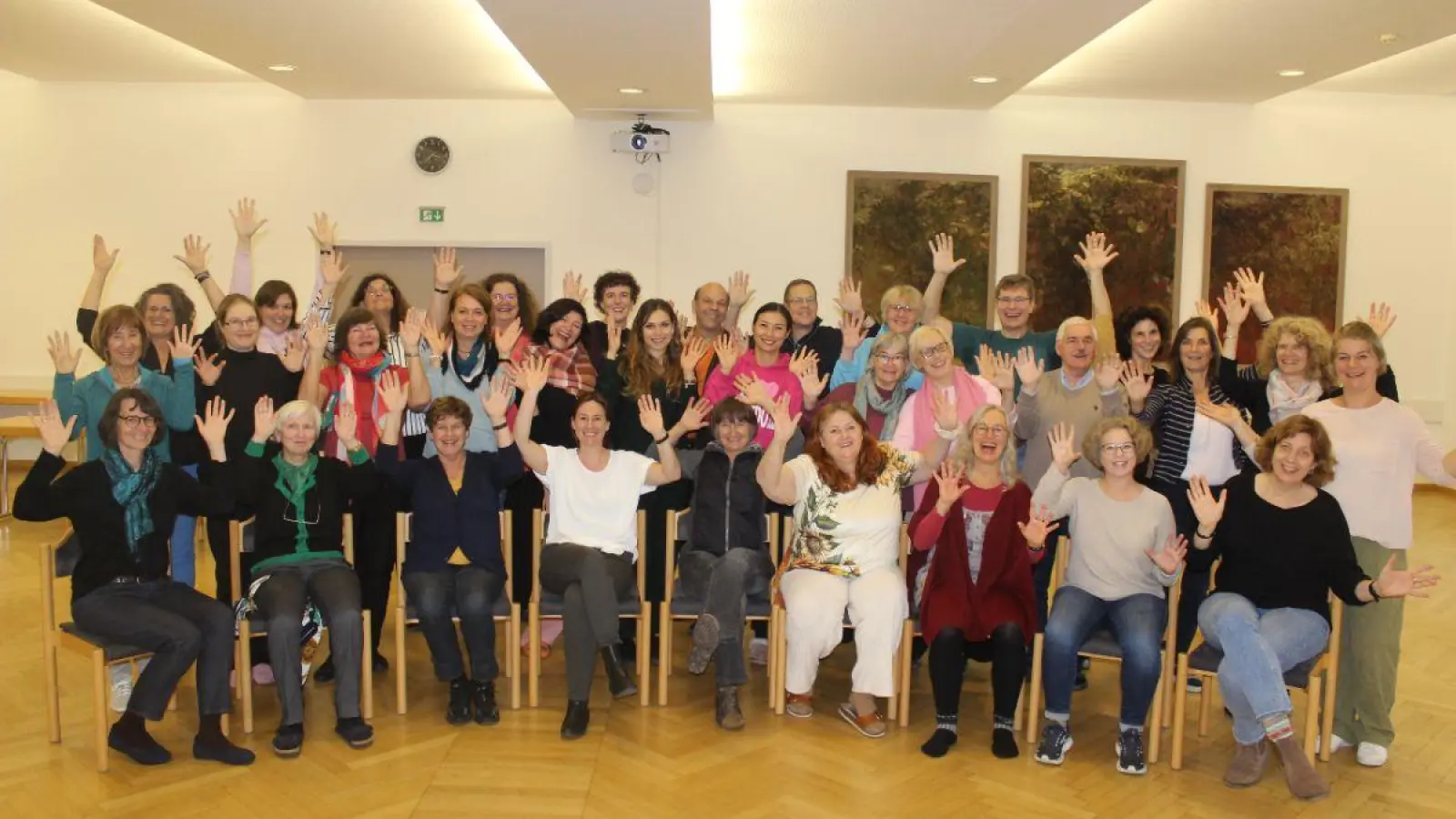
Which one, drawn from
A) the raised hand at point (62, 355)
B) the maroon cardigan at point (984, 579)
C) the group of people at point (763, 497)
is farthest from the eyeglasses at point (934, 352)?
the raised hand at point (62, 355)

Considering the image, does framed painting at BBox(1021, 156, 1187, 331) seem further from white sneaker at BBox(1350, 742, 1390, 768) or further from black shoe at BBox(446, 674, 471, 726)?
black shoe at BBox(446, 674, 471, 726)

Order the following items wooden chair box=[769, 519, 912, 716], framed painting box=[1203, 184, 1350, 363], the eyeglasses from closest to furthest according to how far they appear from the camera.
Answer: wooden chair box=[769, 519, 912, 716]
the eyeglasses
framed painting box=[1203, 184, 1350, 363]

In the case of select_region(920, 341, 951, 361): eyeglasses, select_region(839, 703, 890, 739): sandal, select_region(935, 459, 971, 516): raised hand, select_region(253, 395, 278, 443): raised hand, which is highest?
select_region(920, 341, 951, 361): eyeglasses

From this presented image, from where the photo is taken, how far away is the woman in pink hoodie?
16.2 ft

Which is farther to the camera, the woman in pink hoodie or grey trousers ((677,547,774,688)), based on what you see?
the woman in pink hoodie

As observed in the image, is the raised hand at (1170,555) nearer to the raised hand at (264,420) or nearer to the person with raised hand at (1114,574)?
the person with raised hand at (1114,574)

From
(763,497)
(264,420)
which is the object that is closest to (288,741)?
(264,420)

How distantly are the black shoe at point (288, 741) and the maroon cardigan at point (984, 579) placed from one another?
7.39ft

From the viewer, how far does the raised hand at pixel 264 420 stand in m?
4.17

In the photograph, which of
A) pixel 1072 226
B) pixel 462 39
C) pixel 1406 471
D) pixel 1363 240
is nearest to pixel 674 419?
pixel 1406 471

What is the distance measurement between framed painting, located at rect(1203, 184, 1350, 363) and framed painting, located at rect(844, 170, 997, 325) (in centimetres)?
191

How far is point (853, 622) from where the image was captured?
4.29 m

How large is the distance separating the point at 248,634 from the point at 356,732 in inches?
20.8

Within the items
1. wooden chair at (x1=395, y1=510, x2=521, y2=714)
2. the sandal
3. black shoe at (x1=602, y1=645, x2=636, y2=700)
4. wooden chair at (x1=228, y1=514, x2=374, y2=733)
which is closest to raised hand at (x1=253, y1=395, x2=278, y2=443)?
wooden chair at (x1=228, y1=514, x2=374, y2=733)
